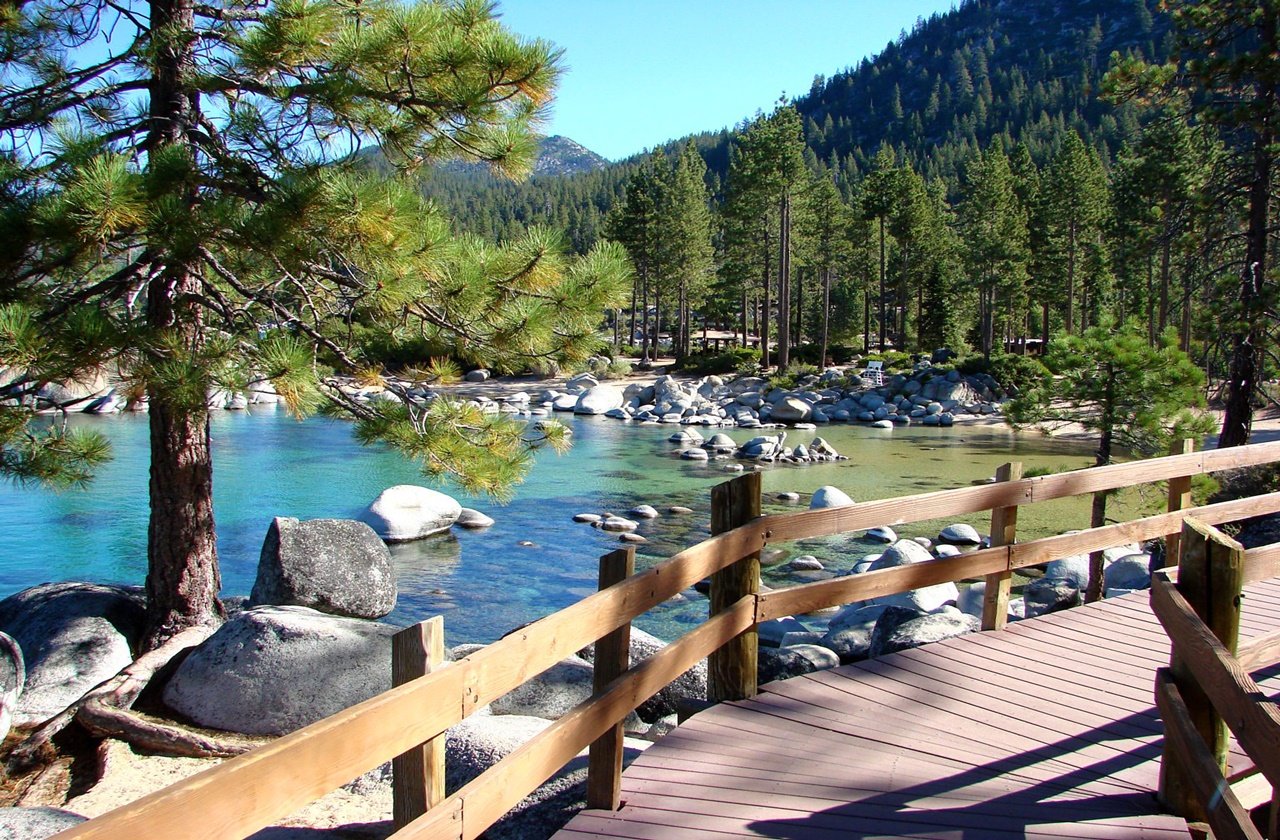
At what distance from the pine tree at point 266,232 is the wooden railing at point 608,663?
113 inches

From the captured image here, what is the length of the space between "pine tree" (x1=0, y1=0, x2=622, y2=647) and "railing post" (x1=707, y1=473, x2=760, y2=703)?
273cm

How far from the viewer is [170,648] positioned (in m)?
6.86

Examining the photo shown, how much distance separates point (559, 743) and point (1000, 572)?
2.90 meters

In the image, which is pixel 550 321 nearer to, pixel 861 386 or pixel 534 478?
pixel 534 478

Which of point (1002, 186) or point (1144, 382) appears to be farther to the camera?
point (1002, 186)

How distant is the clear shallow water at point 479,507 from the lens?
40.1ft

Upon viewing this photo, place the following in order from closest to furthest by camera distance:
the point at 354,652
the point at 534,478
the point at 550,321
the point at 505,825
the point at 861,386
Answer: the point at 505,825
the point at 354,652
the point at 550,321
the point at 534,478
the point at 861,386

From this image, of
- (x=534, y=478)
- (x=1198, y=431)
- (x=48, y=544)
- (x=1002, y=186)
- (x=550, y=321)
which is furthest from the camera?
(x=1002, y=186)

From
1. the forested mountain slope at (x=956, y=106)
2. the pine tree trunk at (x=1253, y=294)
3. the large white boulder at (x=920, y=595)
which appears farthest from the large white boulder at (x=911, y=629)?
the forested mountain slope at (x=956, y=106)

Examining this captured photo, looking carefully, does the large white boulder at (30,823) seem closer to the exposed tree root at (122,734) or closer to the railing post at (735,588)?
the exposed tree root at (122,734)

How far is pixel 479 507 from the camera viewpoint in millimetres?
18391

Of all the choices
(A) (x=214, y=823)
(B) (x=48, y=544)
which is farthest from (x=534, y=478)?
(A) (x=214, y=823)

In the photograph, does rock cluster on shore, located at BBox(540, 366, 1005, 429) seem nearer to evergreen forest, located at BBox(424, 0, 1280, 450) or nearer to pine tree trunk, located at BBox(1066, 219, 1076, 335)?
evergreen forest, located at BBox(424, 0, 1280, 450)

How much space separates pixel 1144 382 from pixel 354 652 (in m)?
9.06
